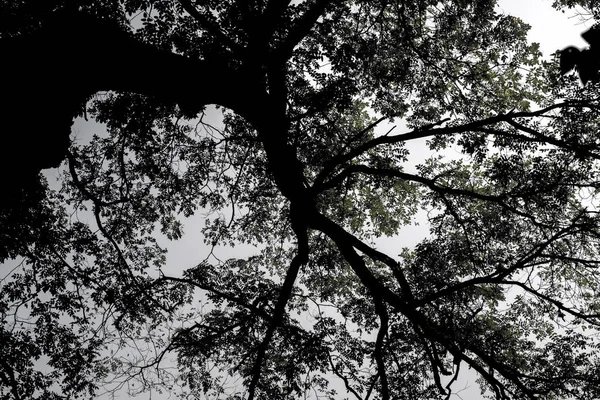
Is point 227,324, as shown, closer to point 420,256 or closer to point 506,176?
point 420,256

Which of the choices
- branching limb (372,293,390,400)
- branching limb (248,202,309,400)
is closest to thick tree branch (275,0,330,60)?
branching limb (248,202,309,400)

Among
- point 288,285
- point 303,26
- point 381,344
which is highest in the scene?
point 303,26

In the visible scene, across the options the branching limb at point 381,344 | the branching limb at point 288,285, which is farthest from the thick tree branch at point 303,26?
the branching limb at point 381,344

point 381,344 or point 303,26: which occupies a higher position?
point 303,26

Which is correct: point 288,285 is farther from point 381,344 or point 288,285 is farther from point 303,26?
point 303,26

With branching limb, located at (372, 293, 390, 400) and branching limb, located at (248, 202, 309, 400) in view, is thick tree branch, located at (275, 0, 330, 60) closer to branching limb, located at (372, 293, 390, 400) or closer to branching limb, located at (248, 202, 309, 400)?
branching limb, located at (248, 202, 309, 400)

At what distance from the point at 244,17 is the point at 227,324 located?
5.47 meters

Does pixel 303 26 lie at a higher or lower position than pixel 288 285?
higher

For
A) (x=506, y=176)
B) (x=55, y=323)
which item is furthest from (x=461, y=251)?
(x=55, y=323)

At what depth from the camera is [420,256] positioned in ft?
23.0

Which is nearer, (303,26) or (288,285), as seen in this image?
(303,26)

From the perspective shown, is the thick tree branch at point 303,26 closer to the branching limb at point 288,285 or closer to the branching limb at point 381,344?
the branching limb at point 288,285

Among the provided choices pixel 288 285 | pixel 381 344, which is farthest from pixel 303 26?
pixel 381 344

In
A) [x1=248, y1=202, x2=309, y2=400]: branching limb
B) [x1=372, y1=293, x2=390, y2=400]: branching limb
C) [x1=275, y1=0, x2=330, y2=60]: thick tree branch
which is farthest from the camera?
[x1=248, y1=202, x2=309, y2=400]: branching limb
